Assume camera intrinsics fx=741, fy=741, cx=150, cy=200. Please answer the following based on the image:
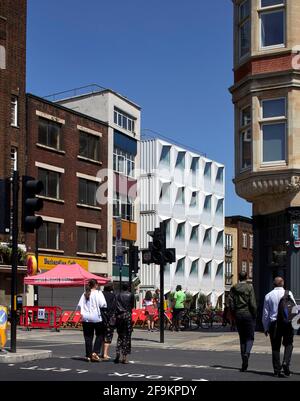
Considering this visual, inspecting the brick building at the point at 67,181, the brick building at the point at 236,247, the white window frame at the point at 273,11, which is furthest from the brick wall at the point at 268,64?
the brick building at the point at 236,247

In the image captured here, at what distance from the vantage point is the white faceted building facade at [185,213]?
6378 centimetres

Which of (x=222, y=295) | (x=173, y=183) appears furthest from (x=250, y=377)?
(x=222, y=295)

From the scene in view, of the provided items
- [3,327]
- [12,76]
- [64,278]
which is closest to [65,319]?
[64,278]

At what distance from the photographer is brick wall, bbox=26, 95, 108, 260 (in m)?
43.2

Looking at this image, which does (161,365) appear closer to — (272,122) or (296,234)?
(296,234)

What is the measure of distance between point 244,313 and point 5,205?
5583mm

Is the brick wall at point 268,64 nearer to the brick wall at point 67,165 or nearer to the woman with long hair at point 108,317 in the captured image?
the woman with long hair at point 108,317

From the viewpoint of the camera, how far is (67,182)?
152ft

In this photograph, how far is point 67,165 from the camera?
46562mm

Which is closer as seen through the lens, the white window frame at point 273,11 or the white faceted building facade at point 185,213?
the white window frame at point 273,11

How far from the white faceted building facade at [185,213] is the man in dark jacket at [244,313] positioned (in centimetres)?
4769

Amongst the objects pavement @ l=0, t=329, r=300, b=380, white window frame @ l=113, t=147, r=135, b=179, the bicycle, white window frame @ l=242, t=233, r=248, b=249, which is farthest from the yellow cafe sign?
white window frame @ l=242, t=233, r=248, b=249

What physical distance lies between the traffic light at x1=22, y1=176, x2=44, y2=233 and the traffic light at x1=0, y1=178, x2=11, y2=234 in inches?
13.1
